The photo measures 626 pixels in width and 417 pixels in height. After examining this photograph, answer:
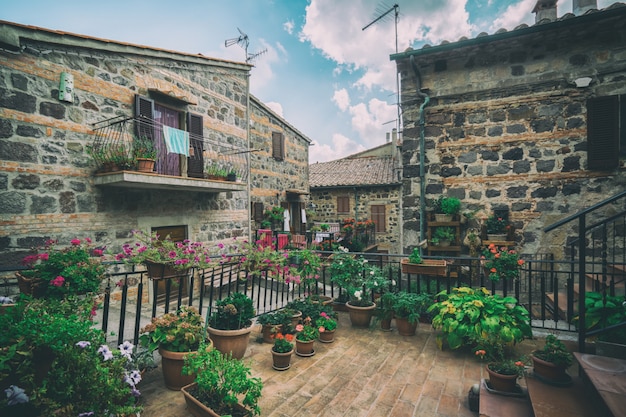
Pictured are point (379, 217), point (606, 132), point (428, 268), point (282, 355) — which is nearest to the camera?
point (282, 355)

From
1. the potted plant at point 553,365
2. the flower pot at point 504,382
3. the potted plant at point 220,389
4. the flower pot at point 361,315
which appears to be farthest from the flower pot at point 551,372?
the potted plant at point 220,389

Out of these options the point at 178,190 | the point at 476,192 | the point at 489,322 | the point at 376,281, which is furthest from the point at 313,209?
the point at 489,322

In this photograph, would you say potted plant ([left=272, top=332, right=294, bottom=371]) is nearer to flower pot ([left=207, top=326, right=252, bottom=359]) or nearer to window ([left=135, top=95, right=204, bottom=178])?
flower pot ([left=207, top=326, right=252, bottom=359])

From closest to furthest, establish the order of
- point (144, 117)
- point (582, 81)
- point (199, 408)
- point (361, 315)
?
point (199, 408), point (361, 315), point (582, 81), point (144, 117)

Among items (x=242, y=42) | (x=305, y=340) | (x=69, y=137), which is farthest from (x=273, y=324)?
(x=242, y=42)

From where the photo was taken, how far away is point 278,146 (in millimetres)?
13148

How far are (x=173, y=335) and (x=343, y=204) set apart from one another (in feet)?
53.2

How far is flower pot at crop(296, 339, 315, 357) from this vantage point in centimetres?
391

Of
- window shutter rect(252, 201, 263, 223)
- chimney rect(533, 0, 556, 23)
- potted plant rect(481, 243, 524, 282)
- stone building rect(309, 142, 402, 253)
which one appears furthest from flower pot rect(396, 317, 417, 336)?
stone building rect(309, 142, 402, 253)

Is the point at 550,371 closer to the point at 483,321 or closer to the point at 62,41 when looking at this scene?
the point at 483,321

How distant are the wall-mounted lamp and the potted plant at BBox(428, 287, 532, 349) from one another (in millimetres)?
4736

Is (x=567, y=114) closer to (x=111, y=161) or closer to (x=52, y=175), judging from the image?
(x=111, y=161)

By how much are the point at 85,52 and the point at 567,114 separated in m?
9.45

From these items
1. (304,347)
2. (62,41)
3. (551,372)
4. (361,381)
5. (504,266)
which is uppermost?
(62,41)
